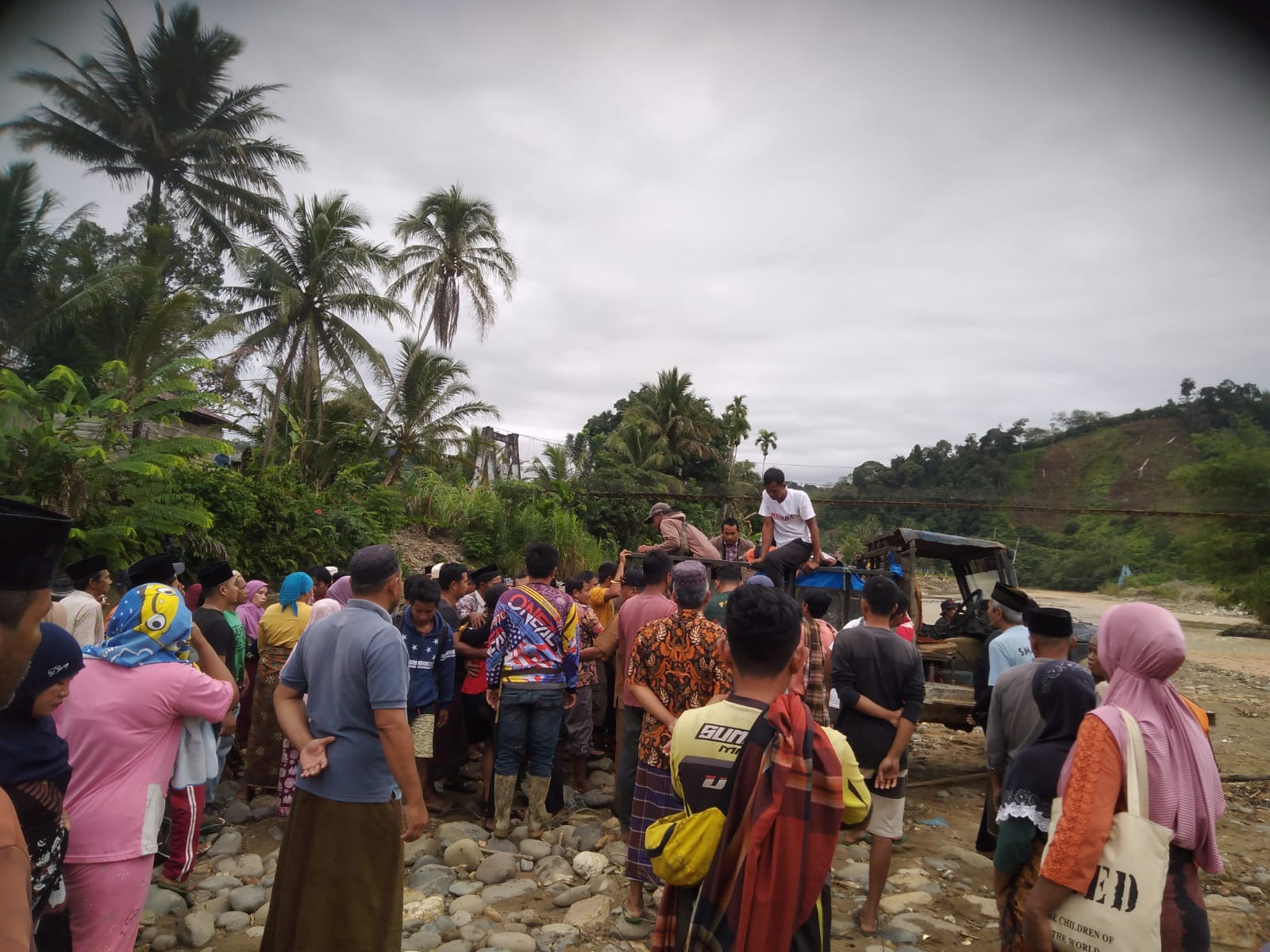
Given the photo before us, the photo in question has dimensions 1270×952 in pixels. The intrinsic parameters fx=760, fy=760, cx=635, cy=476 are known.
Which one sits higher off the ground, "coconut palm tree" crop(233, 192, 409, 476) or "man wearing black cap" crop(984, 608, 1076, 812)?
"coconut palm tree" crop(233, 192, 409, 476)

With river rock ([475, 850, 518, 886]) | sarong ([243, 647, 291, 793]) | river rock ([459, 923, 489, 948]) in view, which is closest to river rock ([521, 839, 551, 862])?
river rock ([475, 850, 518, 886])

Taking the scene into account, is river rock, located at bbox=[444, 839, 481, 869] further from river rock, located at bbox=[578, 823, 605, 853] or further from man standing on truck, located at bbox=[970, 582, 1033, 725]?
man standing on truck, located at bbox=[970, 582, 1033, 725]

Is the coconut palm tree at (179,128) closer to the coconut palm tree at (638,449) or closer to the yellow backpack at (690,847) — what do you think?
the coconut palm tree at (638,449)

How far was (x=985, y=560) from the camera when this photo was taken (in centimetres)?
871

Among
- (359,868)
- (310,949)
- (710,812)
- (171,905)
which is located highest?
(710,812)

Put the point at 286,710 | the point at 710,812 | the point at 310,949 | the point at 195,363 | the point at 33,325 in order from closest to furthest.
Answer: the point at 710,812 → the point at 310,949 → the point at 286,710 → the point at 195,363 → the point at 33,325

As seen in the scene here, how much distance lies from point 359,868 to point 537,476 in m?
19.1

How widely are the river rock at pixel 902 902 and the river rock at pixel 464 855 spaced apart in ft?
8.04

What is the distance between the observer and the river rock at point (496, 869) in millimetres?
4562

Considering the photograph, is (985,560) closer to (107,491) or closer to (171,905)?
(171,905)

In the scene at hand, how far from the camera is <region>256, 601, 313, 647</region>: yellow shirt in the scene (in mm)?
5414

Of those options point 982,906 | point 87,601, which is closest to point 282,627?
point 87,601

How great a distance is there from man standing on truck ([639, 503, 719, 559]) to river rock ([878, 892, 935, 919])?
326 centimetres

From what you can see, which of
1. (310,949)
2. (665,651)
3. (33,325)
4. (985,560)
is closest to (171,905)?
(310,949)
